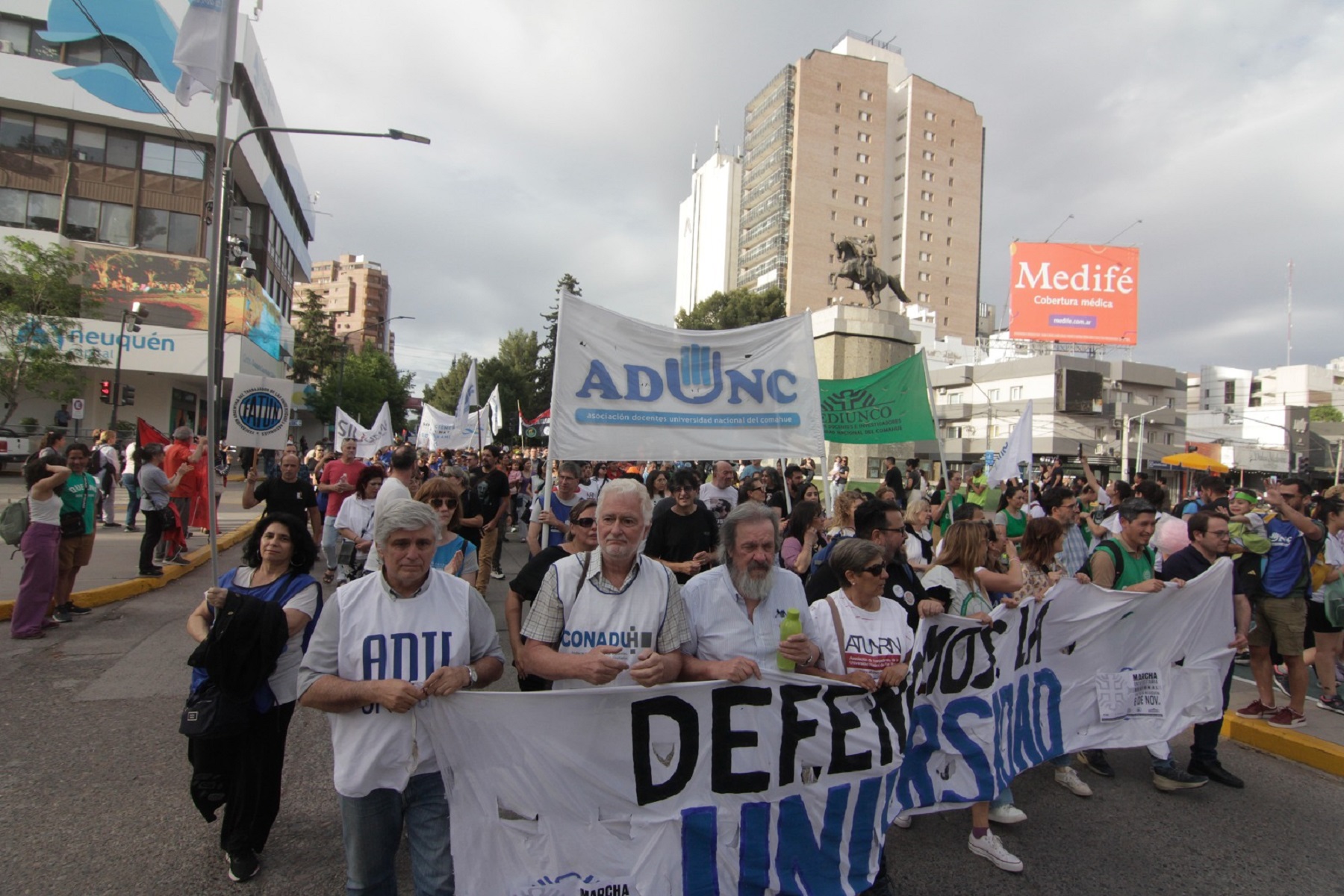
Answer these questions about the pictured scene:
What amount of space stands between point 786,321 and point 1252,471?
66053 mm

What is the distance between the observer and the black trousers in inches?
127

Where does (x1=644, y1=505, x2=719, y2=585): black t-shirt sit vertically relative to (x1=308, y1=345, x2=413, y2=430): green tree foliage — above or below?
below

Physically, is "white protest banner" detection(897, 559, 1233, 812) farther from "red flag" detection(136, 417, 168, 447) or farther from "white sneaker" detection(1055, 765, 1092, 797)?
"red flag" detection(136, 417, 168, 447)

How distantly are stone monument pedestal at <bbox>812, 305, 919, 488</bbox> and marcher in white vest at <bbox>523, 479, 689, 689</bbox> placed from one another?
22.0m

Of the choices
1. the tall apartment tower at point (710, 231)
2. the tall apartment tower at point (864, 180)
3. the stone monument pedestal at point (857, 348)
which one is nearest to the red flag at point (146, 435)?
the stone monument pedestal at point (857, 348)

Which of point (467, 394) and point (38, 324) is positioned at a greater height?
point (38, 324)

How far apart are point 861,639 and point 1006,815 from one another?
152 cm

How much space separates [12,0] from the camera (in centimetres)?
3588

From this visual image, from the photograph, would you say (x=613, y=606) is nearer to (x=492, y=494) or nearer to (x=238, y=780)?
(x=238, y=780)

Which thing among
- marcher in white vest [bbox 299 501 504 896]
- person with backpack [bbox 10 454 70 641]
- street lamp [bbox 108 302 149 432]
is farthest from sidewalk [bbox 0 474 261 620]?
street lamp [bbox 108 302 149 432]

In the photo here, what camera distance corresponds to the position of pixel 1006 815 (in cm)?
396

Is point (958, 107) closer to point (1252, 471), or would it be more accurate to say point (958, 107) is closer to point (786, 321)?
point (1252, 471)

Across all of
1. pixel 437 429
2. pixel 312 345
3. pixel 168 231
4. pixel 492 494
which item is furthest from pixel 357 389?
pixel 492 494

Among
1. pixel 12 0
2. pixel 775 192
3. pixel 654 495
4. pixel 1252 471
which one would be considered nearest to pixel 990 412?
pixel 1252 471
